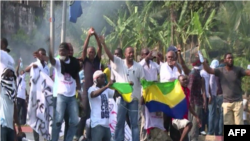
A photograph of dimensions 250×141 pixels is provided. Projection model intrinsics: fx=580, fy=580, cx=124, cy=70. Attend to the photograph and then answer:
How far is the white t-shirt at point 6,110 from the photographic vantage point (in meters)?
8.02

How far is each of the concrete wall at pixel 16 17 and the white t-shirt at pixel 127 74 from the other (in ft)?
91.4

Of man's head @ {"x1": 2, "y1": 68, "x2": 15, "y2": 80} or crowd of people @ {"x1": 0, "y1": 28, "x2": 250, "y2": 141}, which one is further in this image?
crowd of people @ {"x1": 0, "y1": 28, "x2": 250, "y2": 141}

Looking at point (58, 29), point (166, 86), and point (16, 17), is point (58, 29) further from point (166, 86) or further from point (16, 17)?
point (166, 86)

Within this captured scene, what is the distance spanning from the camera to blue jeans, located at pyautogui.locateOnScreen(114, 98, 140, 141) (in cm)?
1006

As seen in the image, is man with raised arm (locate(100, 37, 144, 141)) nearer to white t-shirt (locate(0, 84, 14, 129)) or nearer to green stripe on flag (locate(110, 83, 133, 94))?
green stripe on flag (locate(110, 83, 133, 94))

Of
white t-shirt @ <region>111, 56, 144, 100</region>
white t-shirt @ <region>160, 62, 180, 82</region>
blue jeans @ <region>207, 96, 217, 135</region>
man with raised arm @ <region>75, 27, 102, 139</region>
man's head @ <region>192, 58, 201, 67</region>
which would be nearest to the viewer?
white t-shirt @ <region>111, 56, 144, 100</region>

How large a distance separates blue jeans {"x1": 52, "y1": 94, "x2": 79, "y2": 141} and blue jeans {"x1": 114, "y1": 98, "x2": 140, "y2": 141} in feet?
2.59

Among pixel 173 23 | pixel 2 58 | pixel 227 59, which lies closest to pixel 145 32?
pixel 173 23

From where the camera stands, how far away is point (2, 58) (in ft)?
27.9

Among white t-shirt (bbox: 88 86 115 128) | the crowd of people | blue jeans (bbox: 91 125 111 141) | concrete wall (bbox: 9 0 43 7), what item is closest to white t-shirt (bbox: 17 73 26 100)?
the crowd of people

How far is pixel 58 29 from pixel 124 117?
29.4 metres

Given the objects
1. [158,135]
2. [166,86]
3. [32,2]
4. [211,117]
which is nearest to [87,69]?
[166,86]

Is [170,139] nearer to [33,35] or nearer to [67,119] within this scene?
[67,119]

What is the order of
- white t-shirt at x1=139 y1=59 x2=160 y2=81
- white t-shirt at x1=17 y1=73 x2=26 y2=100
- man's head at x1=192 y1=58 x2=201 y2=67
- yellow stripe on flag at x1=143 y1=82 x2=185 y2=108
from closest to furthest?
yellow stripe on flag at x1=143 y1=82 x2=185 y2=108 < white t-shirt at x1=139 y1=59 x2=160 y2=81 < man's head at x1=192 y1=58 x2=201 y2=67 < white t-shirt at x1=17 y1=73 x2=26 y2=100
